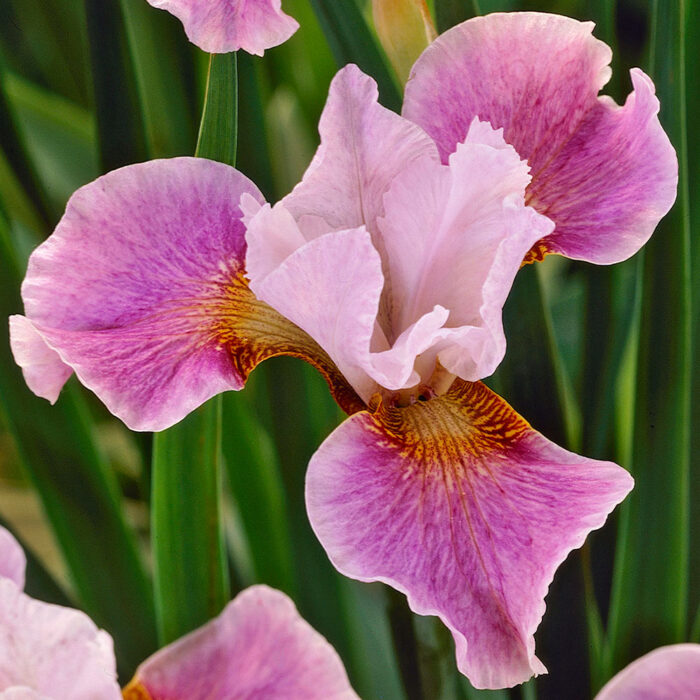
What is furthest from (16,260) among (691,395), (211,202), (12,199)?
(691,395)

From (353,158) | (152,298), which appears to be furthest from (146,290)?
(353,158)

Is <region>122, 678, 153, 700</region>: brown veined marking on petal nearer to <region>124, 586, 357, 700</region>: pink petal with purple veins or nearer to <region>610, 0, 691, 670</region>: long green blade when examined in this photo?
<region>124, 586, 357, 700</region>: pink petal with purple veins

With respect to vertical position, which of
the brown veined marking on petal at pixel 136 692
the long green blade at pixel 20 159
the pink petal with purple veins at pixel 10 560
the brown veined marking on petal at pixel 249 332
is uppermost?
the long green blade at pixel 20 159

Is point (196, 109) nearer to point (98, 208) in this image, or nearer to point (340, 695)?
point (98, 208)

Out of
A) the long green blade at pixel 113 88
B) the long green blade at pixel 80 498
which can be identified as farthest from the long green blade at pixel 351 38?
the long green blade at pixel 80 498

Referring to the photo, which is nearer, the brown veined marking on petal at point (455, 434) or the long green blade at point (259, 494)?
the brown veined marking on petal at point (455, 434)

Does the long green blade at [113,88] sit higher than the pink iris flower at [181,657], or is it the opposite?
the long green blade at [113,88]

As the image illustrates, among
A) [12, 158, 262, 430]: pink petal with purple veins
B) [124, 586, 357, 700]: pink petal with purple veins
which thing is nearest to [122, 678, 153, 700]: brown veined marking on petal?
[124, 586, 357, 700]: pink petal with purple veins

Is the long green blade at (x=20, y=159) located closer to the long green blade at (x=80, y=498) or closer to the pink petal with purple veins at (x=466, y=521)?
the long green blade at (x=80, y=498)
